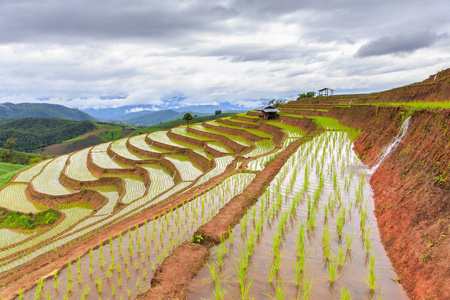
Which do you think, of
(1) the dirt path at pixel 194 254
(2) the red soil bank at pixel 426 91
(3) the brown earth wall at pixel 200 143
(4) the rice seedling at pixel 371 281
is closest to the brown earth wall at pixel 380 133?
(2) the red soil bank at pixel 426 91

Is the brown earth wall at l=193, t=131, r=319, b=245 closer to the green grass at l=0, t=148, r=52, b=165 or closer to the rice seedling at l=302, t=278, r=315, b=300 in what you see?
the rice seedling at l=302, t=278, r=315, b=300

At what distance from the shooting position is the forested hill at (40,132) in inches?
3952

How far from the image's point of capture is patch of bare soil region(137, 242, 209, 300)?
10.0 ft

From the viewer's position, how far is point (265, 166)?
9469 millimetres

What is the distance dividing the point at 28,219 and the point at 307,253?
15906mm

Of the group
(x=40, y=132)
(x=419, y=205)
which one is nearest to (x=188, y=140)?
(x=419, y=205)

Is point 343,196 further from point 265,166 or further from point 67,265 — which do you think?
point 67,265

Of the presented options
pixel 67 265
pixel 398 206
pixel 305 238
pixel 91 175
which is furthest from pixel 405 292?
pixel 91 175

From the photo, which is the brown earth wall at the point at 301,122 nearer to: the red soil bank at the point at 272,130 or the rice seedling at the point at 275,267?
the red soil bank at the point at 272,130

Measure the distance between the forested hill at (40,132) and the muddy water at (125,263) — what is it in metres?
116

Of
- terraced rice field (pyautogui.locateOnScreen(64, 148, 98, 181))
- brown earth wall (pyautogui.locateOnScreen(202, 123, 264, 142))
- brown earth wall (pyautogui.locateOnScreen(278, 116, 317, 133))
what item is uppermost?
brown earth wall (pyautogui.locateOnScreen(278, 116, 317, 133))

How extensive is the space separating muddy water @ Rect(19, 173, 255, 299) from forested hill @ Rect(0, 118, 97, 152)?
380ft

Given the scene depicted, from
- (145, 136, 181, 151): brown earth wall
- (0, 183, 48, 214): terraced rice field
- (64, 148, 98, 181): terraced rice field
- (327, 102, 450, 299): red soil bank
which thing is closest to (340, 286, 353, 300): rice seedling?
(327, 102, 450, 299): red soil bank

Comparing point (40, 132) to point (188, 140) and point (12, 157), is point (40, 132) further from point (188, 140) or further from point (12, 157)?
point (188, 140)
